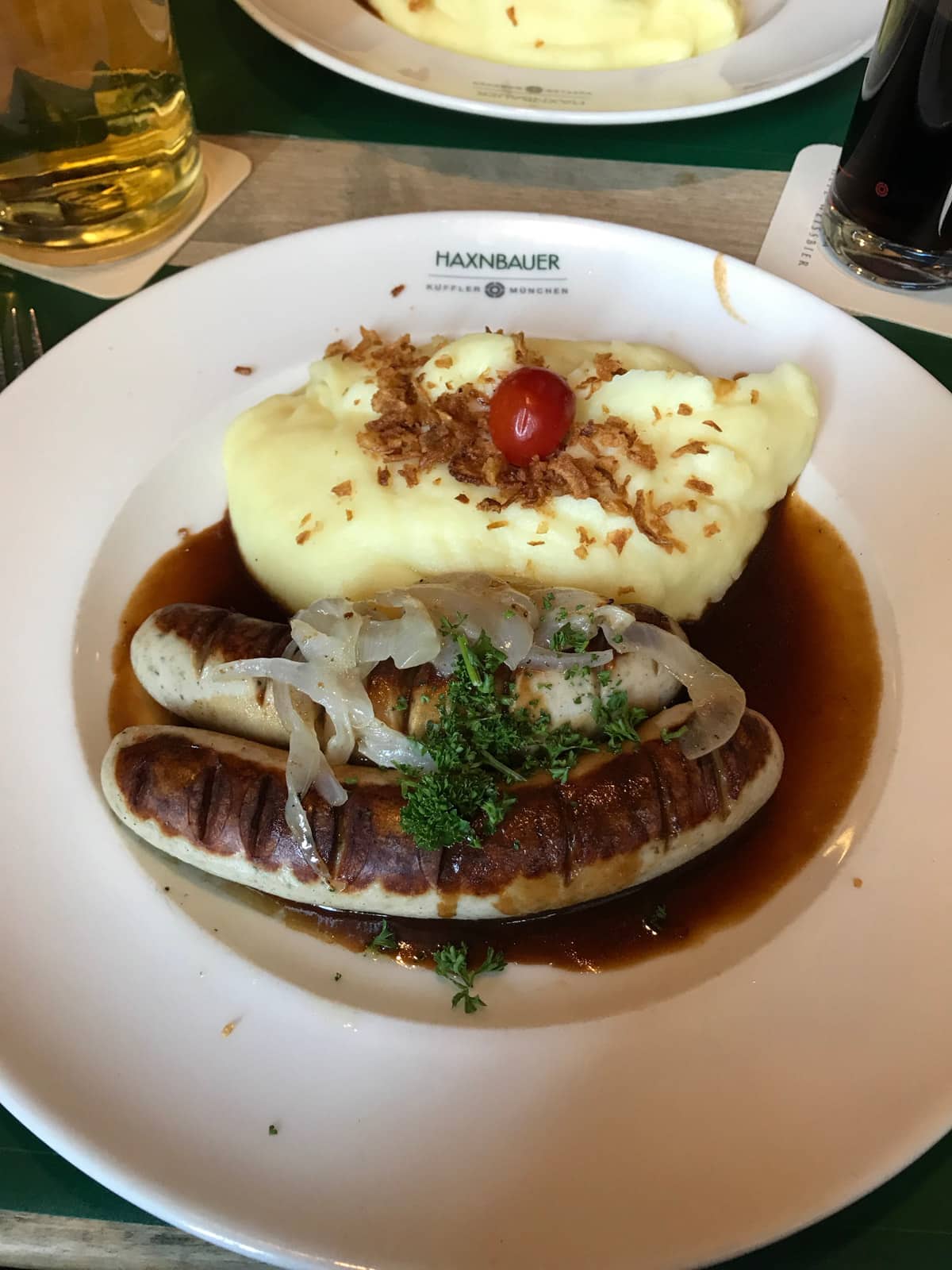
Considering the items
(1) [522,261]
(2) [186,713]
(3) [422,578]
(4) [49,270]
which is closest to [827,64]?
(1) [522,261]

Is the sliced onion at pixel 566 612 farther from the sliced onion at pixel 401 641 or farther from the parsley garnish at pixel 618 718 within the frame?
the sliced onion at pixel 401 641

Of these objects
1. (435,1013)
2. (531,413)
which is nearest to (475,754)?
(435,1013)

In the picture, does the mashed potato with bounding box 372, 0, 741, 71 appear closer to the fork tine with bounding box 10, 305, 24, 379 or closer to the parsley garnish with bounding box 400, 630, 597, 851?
the fork tine with bounding box 10, 305, 24, 379

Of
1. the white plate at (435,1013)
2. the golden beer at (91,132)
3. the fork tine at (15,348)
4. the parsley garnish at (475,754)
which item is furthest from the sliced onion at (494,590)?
the golden beer at (91,132)

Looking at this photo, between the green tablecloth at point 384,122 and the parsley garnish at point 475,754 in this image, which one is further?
the green tablecloth at point 384,122

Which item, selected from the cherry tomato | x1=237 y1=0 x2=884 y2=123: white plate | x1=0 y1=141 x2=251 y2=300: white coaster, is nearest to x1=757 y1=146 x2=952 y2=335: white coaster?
x1=237 y1=0 x2=884 y2=123: white plate

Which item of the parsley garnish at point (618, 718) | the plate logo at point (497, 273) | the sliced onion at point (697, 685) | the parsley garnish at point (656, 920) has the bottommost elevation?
the parsley garnish at point (656, 920)

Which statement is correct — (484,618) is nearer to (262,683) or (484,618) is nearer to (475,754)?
(475,754)
